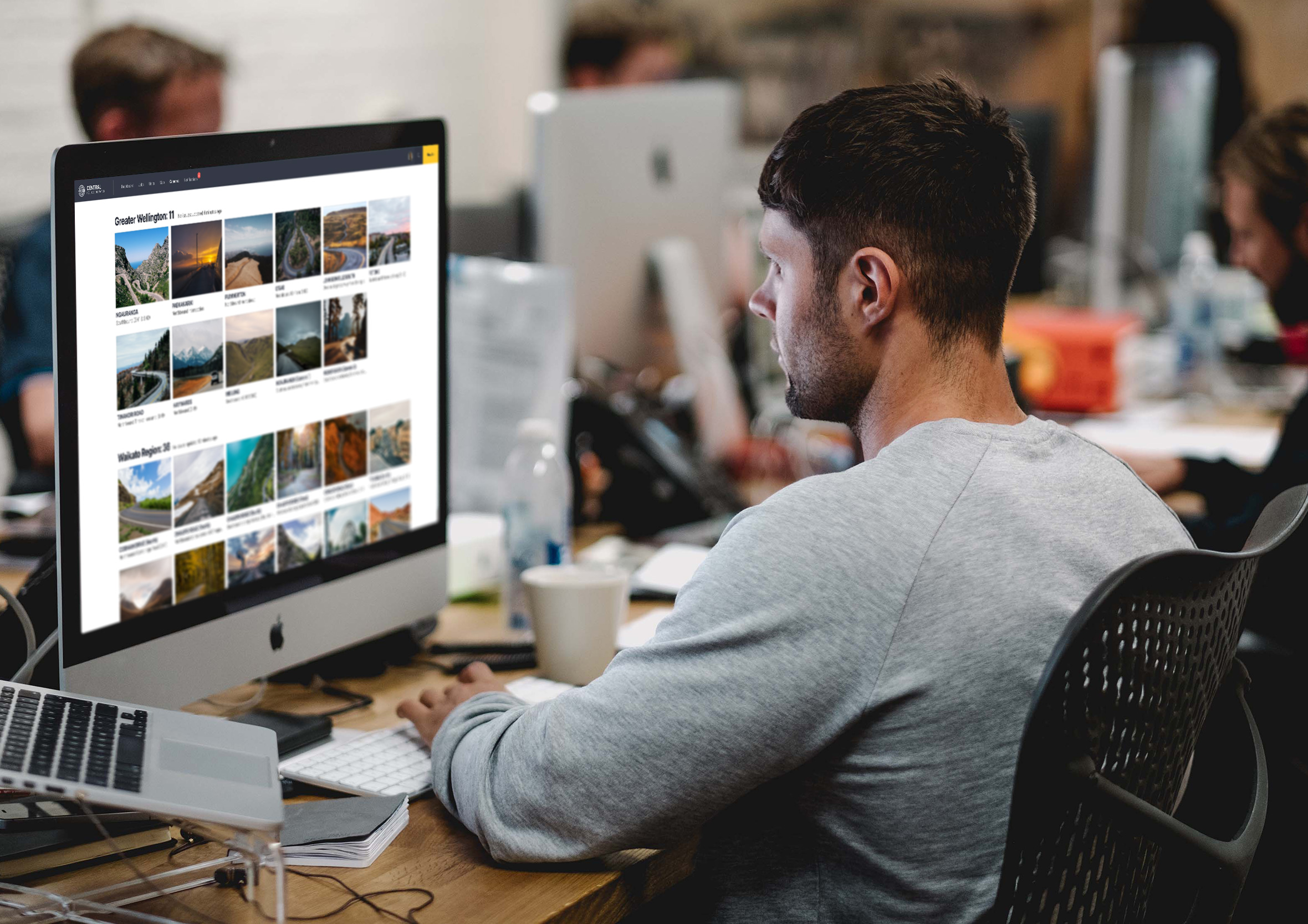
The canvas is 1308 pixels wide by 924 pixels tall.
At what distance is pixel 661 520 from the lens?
1.95 meters

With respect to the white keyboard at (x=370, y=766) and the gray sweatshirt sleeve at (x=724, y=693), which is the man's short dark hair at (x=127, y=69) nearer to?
the white keyboard at (x=370, y=766)

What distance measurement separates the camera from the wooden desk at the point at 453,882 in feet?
2.93

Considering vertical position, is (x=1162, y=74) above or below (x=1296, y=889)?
above

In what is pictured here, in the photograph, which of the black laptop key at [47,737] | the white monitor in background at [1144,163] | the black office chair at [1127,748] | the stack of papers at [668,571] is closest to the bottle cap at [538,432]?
the stack of papers at [668,571]

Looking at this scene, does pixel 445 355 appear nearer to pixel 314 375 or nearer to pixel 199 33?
pixel 314 375

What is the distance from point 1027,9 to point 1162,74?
2632 millimetres

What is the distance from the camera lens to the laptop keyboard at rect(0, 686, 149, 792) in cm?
79

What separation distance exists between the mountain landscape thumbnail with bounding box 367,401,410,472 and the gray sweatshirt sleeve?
1.38 feet

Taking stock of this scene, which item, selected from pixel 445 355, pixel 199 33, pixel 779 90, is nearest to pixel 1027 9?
pixel 779 90

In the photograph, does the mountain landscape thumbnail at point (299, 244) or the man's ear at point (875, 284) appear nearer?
the man's ear at point (875, 284)

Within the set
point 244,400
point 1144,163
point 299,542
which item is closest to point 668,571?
point 299,542

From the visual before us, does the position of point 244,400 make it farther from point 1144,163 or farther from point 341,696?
point 1144,163

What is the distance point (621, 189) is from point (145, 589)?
134 centimetres

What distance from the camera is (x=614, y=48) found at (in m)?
3.23
